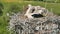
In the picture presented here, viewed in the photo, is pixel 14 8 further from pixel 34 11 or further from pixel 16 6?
pixel 34 11

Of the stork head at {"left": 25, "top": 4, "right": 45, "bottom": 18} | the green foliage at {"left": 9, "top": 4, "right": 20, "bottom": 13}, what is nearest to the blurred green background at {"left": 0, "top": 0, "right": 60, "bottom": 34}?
the green foliage at {"left": 9, "top": 4, "right": 20, "bottom": 13}

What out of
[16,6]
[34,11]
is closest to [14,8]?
[16,6]

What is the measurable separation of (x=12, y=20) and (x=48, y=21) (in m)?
0.50

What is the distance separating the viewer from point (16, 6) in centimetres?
393

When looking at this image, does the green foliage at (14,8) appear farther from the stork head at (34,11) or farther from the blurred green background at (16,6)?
the stork head at (34,11)

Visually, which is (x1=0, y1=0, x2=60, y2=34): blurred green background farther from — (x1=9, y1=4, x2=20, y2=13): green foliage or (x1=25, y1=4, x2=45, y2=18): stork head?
(x1=25, y1=4, x2=45, y2=18): stork head

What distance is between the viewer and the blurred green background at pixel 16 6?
3801mm

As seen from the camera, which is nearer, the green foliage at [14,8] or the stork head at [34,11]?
the stork head at [34,11]

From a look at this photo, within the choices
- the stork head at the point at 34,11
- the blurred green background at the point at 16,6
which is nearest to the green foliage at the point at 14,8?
the blurred green background at the point at 16,6

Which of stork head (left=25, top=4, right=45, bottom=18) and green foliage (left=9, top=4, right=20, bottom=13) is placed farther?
green foliage (left=9, top=4, right=20, bottom=13)

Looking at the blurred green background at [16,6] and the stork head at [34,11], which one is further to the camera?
the blurred green background at [16,6]

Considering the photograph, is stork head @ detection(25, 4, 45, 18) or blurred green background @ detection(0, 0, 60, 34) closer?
stork head @ detection(25, 4, 45, 18)

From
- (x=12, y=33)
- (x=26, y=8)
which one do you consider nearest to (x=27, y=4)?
(x=26, y=8)

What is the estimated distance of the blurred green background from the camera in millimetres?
3801
